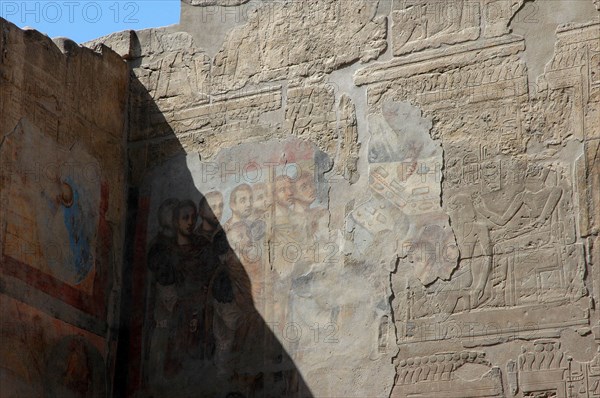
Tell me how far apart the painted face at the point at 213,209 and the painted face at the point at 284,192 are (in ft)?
1.65

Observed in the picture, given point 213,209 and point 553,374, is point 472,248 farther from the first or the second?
point 213,209

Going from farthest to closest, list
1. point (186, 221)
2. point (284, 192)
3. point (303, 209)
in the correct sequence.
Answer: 1. point (186, 221)
2. point (284, 192)
3. point (303, 209)

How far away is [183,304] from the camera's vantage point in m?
10.7

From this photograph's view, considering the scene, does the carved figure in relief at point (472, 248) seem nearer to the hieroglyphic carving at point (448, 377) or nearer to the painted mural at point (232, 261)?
the hieroglyphic carving at point (448, 377)

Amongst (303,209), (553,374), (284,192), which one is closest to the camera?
(553,374)

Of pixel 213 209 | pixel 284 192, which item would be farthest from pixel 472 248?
pixel 213 209

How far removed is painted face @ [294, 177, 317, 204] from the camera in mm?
10441

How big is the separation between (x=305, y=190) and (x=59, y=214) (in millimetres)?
1860

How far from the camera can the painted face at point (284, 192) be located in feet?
34.6

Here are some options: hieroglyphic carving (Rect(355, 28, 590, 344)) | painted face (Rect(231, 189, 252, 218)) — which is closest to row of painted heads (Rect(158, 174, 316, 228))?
painted face (Rect(231, 189, 252, 218))

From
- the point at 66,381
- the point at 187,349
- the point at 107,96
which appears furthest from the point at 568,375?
the point at 107,96

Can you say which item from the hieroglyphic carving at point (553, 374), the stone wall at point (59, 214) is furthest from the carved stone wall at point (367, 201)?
the stone wall at point (59, 214)

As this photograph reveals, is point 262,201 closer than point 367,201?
No

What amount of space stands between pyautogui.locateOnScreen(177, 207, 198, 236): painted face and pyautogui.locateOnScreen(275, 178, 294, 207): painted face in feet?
2.43
